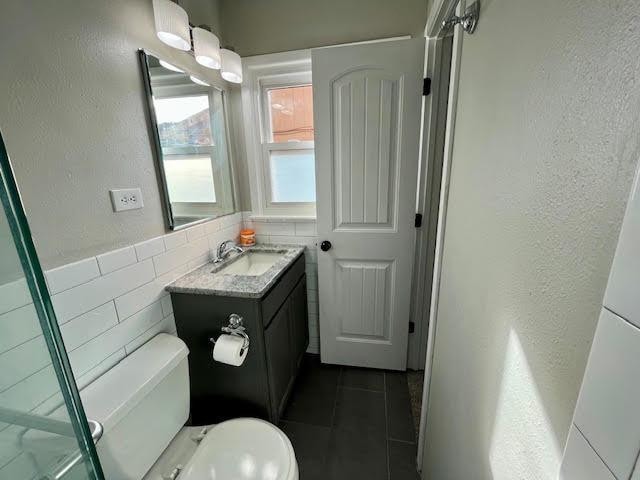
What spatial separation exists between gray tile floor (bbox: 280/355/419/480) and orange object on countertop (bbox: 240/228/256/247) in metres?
0.99

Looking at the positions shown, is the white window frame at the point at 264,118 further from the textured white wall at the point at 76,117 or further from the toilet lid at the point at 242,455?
the toilet lid at the point at 242,455

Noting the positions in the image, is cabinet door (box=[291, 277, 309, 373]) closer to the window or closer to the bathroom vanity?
the bathroom vanity

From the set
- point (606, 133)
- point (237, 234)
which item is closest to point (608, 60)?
point (606, 133)

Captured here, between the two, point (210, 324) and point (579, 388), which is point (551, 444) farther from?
point (210, 324)

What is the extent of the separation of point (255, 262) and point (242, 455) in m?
1.07

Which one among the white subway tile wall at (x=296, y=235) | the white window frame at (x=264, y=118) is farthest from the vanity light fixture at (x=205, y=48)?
the white subway tile wall at (x=296, y=235)

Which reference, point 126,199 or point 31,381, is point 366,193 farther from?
point 31,381

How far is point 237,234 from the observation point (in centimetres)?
184

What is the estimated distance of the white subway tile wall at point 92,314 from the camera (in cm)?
44

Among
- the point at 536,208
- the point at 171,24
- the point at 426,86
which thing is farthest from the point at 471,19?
the point at 171,24

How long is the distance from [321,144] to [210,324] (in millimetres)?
1134

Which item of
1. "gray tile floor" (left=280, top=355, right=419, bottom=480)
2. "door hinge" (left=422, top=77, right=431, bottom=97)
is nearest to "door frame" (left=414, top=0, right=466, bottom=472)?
"door hinge" (left=422, top=77, right=431, bottom=97)

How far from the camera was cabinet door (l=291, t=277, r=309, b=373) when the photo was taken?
1601mm

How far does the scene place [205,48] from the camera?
1333 millimetres
